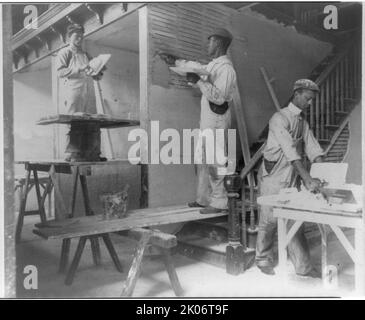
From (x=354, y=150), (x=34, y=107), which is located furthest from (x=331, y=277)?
(x=34, y=107)

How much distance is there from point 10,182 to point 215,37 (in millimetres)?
2892

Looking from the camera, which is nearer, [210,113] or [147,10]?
[210,113]

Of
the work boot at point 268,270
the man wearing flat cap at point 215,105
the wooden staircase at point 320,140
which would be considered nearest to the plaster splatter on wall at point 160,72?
the man wearing flat cap at point 215,105

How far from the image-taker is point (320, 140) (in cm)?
555

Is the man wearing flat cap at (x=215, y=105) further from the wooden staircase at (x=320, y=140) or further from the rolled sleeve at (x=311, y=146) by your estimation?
the rolled sleeve at (x=311, y=146)

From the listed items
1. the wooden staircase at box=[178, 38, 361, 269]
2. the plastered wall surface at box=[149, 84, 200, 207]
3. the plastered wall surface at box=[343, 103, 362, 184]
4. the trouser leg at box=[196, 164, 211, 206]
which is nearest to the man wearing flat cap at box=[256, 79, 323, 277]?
the wooden staircase at box=[178, 38, 361, 269]

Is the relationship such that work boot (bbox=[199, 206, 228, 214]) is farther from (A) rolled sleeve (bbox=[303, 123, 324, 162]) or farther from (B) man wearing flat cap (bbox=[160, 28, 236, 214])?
(A) rolled sleeve (bbox=[303, 123, 324, 162])

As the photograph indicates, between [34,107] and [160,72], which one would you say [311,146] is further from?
[34,107]

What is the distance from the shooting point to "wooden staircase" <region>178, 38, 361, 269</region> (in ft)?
14.7

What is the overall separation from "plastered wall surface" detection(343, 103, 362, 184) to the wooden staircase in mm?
178

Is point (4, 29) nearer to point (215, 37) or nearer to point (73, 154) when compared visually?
point (73, 154)

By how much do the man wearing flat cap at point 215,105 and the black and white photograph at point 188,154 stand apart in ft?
0.06
